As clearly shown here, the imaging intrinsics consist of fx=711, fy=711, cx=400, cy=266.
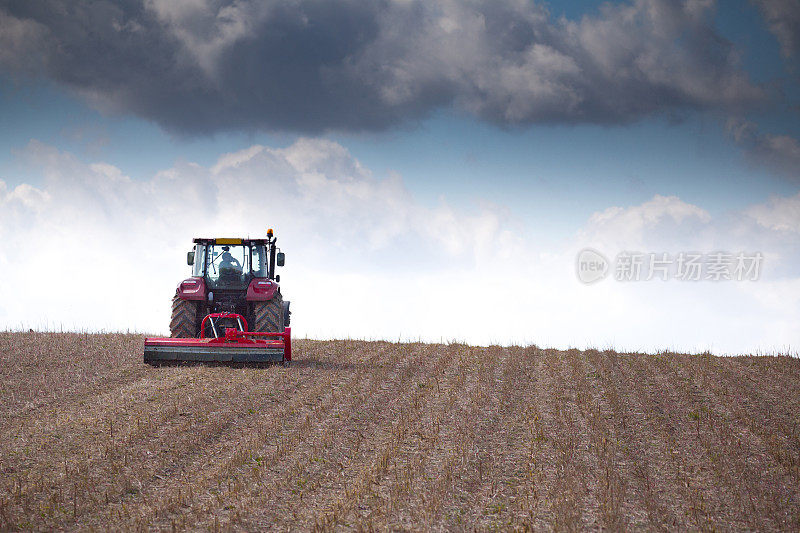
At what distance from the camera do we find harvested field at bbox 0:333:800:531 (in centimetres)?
711

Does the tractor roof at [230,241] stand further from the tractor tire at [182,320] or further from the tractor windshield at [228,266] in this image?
the tractor tire at [182,320]

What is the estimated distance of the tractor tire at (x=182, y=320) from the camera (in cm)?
1558

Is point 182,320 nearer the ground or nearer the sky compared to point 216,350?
nearer the sky

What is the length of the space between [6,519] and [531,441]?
6115 millimetres

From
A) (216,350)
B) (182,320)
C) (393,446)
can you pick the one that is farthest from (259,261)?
(393,446)

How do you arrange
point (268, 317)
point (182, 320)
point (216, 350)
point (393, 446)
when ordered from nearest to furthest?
1. point (393, 446)
2. point (216, 350)
3. point (268, 317)
4. point (182, 320)

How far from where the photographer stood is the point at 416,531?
6.56 m

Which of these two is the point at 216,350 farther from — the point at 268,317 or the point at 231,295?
the point at 231,295

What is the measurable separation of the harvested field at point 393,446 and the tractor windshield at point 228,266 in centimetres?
243

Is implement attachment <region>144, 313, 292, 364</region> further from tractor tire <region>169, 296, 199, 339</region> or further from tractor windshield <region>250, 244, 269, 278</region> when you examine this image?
tractor windshield <region>250, 244, 269, 278</region>

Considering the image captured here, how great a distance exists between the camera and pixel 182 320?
51.1 ft

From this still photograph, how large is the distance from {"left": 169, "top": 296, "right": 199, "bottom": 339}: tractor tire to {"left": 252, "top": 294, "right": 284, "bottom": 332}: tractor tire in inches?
55.5

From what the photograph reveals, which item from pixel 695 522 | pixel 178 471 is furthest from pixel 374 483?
pixel 695 522

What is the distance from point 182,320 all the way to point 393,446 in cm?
805
